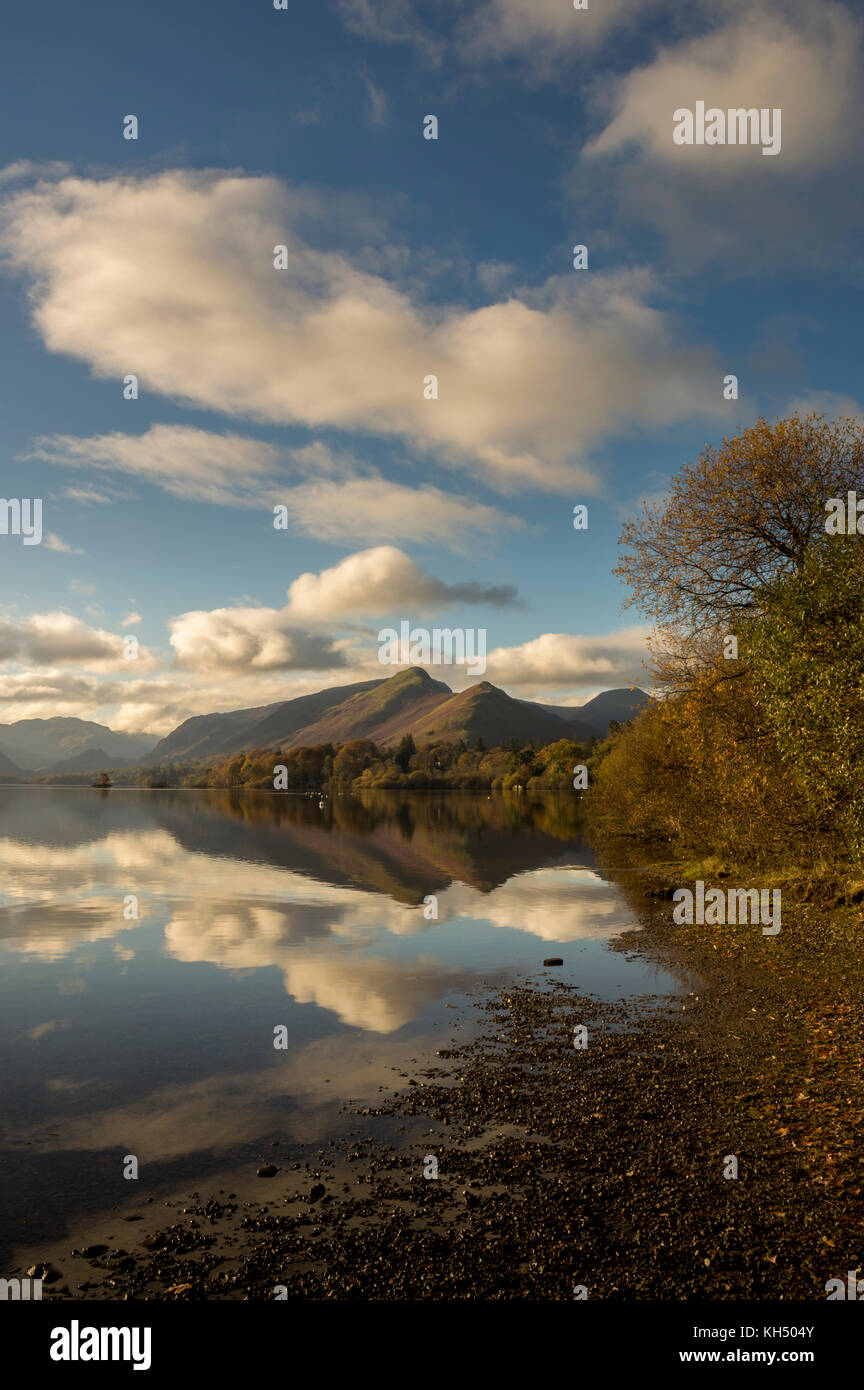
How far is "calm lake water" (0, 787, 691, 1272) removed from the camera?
1675 centimetres

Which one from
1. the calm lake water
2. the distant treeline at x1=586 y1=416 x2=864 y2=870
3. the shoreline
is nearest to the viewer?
→ the shoreline

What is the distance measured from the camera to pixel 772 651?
30344 millimetres

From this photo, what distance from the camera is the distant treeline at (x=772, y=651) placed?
91.9 ft

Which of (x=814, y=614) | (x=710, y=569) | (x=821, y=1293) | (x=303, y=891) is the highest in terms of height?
(x=710, y=569)

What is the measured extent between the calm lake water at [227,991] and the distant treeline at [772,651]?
383 inches

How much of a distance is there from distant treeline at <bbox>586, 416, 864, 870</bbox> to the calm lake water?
972cm

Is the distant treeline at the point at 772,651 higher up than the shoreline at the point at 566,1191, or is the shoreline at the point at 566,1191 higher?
the distant treeline at the point at 772,651

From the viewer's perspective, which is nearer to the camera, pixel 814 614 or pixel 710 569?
pixel 814 614

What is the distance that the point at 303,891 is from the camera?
56.2 meters
